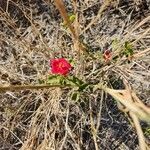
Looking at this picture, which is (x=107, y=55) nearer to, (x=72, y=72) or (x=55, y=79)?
(x=72, y=72)

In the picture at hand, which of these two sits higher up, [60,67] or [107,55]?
[107,55]

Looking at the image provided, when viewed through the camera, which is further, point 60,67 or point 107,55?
point 107,55

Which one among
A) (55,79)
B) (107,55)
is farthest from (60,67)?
(107,55)

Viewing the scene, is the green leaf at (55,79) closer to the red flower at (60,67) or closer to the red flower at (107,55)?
the red flower at (60,67)

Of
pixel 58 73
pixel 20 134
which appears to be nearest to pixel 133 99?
pixel 58 73

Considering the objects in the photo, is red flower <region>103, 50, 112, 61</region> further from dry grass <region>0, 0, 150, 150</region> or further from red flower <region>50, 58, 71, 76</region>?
red flower <region>50, 58, 71, 76</region>

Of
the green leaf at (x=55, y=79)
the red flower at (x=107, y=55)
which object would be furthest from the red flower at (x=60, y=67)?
the red flower at (x=107, y=55)

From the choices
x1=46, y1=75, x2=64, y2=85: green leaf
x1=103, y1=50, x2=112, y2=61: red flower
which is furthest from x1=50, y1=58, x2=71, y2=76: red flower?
x1=103, y1=50, x2=112, y2=61: red flower

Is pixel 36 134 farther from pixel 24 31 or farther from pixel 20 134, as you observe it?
pixel 24 31
